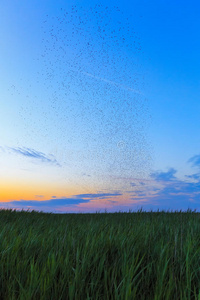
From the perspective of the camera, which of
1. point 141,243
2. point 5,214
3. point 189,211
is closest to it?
point 141,243

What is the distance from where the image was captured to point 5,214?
1080 centimetres

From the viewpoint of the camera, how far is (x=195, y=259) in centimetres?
261

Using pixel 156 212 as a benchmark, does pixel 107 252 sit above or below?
below

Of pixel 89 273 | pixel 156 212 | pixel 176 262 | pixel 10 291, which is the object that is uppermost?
pixel 156 212

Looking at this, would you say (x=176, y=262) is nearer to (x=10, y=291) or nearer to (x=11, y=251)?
(x=10, y=291)

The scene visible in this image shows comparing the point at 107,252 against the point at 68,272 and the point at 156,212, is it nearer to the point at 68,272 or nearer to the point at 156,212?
the point at 68,272

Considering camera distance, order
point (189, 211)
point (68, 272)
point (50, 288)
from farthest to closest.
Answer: point (189, 211) < point (68, 272) < point (50, 288)

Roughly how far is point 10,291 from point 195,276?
156 centimetres

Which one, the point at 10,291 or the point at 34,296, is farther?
the point at 10,291

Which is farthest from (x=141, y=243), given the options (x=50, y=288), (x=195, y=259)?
(x=50, y=288)

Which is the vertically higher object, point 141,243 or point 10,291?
point 141,243

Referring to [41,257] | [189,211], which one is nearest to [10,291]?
[41,257]

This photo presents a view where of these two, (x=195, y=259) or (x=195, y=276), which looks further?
(x=195, y=259)

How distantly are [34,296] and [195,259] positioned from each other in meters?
1.52
